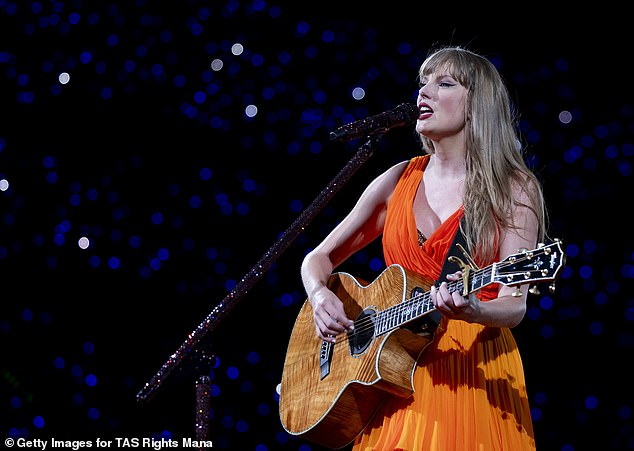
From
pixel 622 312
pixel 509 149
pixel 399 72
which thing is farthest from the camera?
pixel 399 72

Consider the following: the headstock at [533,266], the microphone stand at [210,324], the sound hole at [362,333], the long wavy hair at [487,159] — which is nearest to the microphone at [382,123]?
the microphone stand at [210,324]

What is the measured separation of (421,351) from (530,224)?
0.46 m

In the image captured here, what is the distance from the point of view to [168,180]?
4.03 metres

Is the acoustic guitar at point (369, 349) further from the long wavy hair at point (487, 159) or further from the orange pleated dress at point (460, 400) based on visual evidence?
the long wavy hair at point (487, 159)

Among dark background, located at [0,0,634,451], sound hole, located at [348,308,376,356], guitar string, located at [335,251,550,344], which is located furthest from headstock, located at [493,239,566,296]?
dark background, located at [0,0,634,451]

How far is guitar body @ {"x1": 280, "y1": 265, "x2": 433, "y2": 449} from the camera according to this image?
1961mm

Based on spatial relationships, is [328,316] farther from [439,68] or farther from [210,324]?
[439,68]

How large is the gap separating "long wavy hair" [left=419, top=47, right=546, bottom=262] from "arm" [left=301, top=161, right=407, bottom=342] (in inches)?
8.3

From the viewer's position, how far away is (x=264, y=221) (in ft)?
12.9

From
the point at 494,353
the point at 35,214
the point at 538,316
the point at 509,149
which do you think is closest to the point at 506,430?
the point at 494,353

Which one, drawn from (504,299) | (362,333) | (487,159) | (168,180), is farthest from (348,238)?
(168,180)

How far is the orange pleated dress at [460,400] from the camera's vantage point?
190 centimetres

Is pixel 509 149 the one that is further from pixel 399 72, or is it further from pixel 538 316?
pixel 399 72

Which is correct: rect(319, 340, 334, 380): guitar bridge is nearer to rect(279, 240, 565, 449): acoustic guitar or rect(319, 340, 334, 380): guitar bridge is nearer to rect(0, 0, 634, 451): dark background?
rect(279, 240, 565, 449): acoustic guitar
